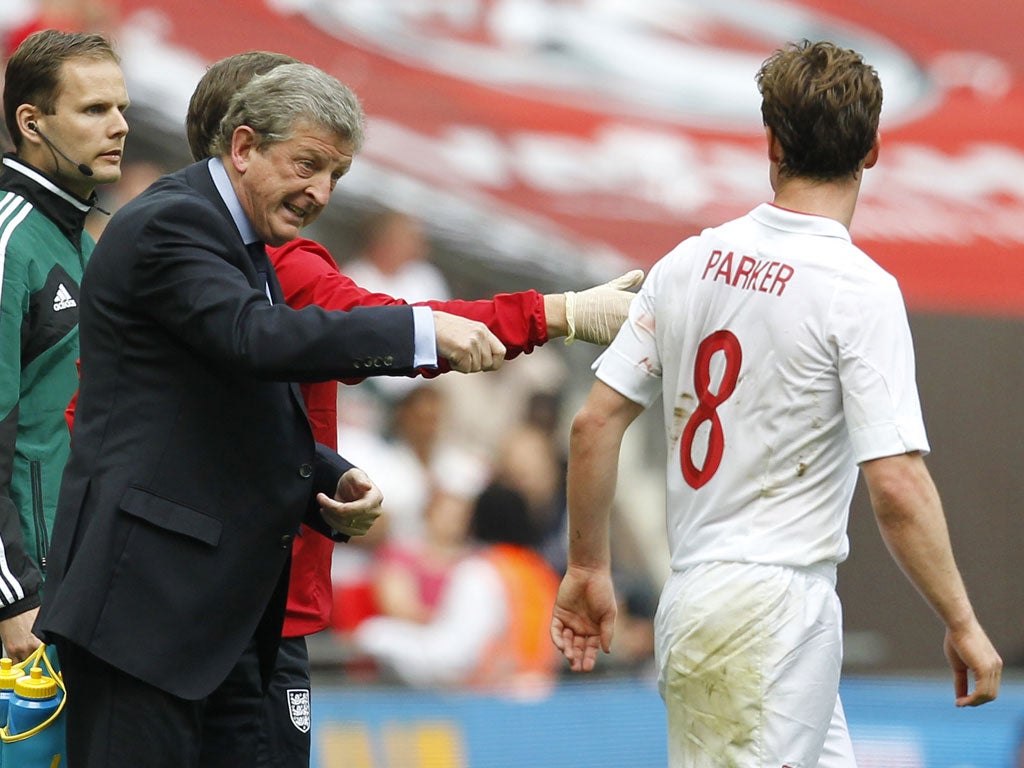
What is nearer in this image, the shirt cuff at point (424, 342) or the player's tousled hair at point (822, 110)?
the shirt cuff at point (424, 342)

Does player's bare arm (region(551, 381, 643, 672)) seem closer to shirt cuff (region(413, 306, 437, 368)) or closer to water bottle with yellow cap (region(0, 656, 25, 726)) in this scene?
shirt cuff (region(413, 306, 437, 368))

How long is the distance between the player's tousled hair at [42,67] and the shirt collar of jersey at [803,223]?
1.78 meters

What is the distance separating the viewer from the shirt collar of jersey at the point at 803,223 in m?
3.24

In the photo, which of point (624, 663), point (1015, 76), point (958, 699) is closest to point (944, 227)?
point (1015, 76)

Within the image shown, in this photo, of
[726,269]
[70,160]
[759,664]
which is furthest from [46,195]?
[759,664]

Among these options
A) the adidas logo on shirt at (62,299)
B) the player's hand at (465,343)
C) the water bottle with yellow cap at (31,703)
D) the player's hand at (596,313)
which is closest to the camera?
the player's hand at (465,343)

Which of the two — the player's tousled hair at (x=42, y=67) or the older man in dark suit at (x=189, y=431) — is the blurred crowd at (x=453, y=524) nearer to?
the player's tousled hair at (x=42, y=67)

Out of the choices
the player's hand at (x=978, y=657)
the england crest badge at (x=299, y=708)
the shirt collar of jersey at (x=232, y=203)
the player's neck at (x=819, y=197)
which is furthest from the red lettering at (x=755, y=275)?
the england crest badge at (x=299, y=708)

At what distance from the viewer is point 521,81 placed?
371 inches

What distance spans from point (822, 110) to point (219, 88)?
123 centimetres

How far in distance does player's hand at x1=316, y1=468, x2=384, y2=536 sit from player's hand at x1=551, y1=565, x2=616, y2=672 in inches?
18.1

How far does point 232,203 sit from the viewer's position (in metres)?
3.20

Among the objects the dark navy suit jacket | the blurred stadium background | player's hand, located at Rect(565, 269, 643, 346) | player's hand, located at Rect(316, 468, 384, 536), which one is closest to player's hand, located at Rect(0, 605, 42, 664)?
the dark navy suit jacket

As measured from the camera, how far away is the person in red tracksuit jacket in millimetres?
3414
